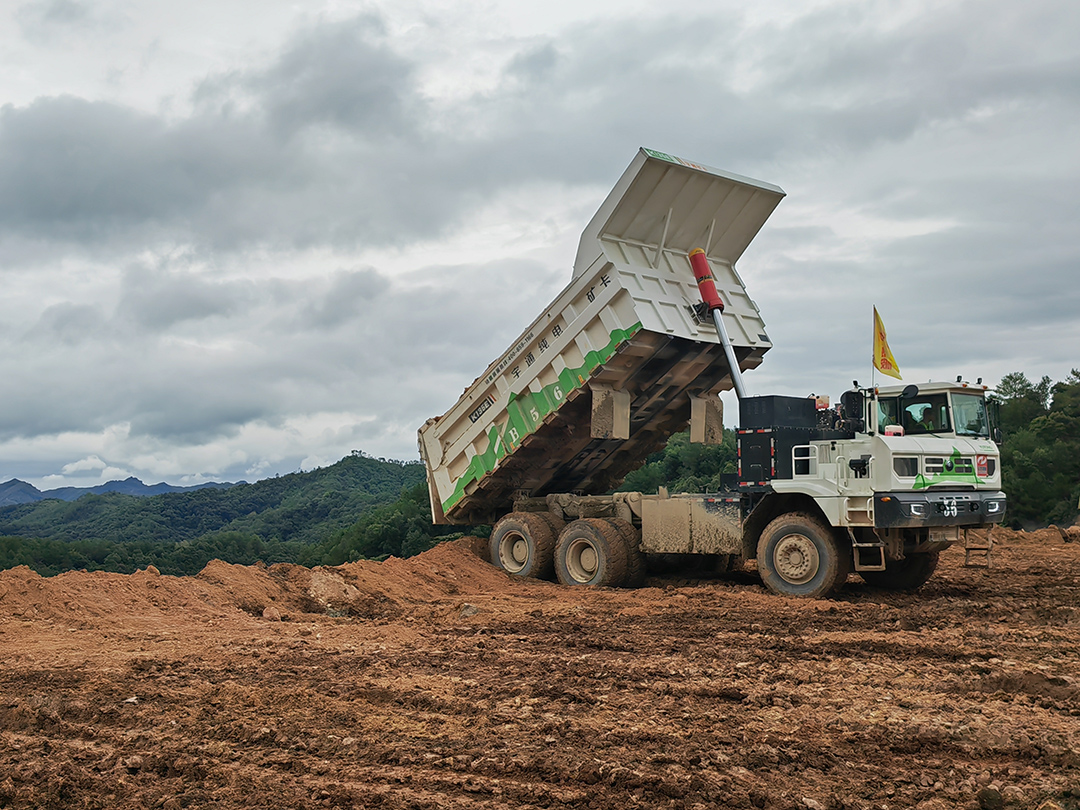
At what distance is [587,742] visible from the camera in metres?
4.65

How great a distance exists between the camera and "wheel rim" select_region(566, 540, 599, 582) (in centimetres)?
1173

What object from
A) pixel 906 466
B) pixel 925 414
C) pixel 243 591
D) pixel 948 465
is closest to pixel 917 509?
pixel 906 466

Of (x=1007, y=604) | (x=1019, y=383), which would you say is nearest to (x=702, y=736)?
(x=1007, y=604)

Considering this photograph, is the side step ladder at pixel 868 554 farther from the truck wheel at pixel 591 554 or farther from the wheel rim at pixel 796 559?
the truck wheel at pixel 591 554

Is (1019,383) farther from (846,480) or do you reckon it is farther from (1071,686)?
(1071,686)

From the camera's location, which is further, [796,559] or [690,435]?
[690,435]

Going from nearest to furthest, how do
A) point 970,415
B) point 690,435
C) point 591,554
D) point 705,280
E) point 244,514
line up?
1. point 970,415
2. point 705,280
3. point 591,554
4. point 690,435
5. point 244,514

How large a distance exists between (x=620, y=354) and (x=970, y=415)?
13.1 feet

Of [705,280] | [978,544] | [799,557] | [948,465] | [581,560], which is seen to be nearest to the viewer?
[948,465]

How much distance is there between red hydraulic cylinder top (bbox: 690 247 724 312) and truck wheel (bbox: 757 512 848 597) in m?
2.72

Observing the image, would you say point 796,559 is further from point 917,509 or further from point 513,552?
point 513,552

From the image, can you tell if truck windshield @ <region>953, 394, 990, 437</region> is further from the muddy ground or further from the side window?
the muddy ground

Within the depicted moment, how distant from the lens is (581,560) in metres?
11.9

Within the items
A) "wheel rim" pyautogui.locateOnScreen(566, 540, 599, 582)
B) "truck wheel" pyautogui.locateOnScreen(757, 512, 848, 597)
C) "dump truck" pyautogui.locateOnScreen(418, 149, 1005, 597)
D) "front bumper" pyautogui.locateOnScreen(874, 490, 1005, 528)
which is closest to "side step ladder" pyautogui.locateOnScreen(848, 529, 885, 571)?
"dump truck" pyautogui.locateOnScreen(418, 149, 1005, 597)
